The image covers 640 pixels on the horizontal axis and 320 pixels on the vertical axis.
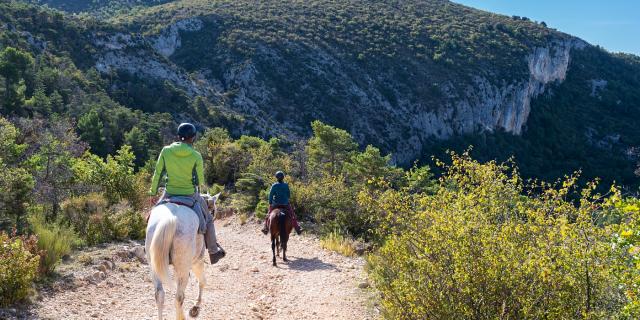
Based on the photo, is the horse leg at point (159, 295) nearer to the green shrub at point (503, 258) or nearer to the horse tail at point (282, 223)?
the green shrub at point (503, 258)

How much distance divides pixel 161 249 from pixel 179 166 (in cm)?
117

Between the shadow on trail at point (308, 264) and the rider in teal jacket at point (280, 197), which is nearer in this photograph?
the shadow on trail at point (308, 264)

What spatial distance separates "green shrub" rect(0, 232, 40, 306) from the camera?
540 cm

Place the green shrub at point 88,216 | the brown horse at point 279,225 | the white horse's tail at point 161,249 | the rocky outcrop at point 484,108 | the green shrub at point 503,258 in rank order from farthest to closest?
the rocky outcrop at point 484,108 → the brown horse at point 279,225 → the green shrub at point 88,216 → the white horse's tail at point 161,249 → the green shrub at point 503,258

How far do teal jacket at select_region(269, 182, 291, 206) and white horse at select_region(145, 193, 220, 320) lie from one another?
468 centimetres

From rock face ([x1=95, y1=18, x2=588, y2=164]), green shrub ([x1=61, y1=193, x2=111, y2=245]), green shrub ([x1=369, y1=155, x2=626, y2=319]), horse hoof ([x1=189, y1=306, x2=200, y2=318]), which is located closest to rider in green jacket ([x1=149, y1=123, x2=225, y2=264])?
horse hoof ([x1=189, y1=306, x2=200, y2=318])

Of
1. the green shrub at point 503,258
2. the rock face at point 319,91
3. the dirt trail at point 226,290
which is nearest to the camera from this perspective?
the green shrub at point 503,258

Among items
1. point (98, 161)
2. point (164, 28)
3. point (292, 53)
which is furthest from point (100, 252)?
point (164, 28)

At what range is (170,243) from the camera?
16.7 feet

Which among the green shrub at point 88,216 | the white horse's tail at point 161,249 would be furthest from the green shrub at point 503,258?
the green shrub at point 88,216

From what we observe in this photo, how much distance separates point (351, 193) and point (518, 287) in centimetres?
911

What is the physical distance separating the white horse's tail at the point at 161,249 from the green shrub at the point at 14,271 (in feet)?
5.95

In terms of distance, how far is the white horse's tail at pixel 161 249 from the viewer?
500 cm

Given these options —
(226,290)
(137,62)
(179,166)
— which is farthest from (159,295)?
(137,62)
